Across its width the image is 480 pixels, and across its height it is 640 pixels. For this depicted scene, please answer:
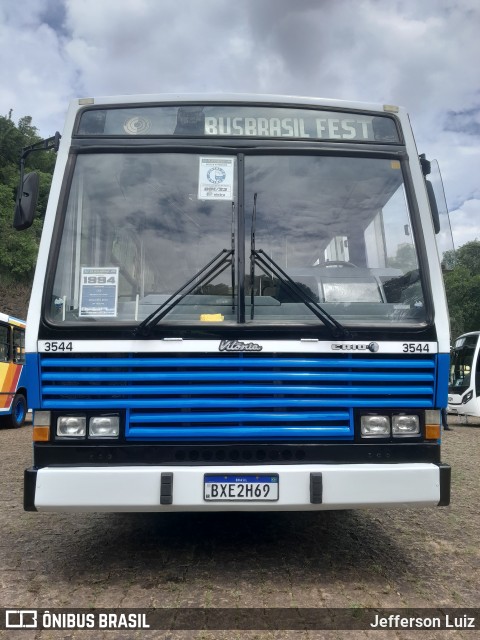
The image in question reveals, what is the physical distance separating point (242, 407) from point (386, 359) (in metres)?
0.99

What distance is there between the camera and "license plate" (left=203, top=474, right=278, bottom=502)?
12.8 feet

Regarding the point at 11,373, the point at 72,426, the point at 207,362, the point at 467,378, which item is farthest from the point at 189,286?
the point at 467,378

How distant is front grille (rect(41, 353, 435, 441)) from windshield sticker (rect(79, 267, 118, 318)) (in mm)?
329

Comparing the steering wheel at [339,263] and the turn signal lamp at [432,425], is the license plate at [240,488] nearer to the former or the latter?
the turn signal lamp at [432,425]

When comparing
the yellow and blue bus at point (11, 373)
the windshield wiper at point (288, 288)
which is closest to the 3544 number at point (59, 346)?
the windshield wiper at point (288, 288)

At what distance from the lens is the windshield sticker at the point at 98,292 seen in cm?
420

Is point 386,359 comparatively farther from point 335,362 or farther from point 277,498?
point 277,498

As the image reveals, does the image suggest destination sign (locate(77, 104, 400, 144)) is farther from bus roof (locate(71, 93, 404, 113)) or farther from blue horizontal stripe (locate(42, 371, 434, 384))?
blue horizontal stripe (locate(42, 371, 434, 384))

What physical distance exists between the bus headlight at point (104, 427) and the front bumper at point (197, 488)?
21cm

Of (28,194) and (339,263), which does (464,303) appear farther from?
(28,194)

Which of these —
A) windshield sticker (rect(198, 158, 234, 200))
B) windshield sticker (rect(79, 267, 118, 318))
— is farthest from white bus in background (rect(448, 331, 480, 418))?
windshield sticker (rect(79, 267, 118, 318))

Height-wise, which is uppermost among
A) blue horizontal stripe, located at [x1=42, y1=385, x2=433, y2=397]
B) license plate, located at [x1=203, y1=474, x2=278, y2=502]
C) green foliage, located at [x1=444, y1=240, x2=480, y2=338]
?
green foliage, located at [x1=444, y1=240, x2=480, y2=338]

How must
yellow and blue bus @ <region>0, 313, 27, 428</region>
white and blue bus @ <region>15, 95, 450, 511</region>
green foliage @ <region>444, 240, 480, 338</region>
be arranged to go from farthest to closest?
green foliage @ <region>444, 240, 480, 338</region> → yellow and blue bus @ <region>0, 313, 27, 428</region> → white and blue bus @ <region>15, 95, 450, 511</region>

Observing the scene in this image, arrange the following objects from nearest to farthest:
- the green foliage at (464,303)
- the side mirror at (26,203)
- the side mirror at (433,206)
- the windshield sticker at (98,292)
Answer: the windshield sticker at (98,292) < the side mirror at (26,203) < the side mirror at (433,206) < the green foliage at (464,303)
